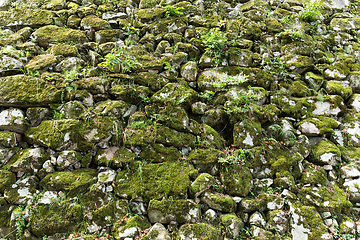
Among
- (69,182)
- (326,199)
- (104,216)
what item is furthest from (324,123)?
(69,182)

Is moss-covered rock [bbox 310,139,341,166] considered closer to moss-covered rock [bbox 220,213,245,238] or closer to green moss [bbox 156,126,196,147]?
moss-covered rock [bbox 220,213,245,238]

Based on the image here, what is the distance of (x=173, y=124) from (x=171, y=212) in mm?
1400

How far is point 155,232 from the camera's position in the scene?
2.63 metres

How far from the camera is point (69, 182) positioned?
281 centimetres

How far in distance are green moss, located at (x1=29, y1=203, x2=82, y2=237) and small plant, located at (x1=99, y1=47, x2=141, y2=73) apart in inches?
94.0

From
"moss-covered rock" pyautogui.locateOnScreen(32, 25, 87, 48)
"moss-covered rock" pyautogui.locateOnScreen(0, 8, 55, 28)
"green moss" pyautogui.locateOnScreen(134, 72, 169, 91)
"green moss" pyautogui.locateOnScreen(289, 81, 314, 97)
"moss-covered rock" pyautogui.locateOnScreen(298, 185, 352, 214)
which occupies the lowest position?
"moss-covered rock" pyautogui.locateOnScreen(298, 185, 352, 214)

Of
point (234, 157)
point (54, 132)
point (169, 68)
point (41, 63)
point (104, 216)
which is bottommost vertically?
point (104, 216)

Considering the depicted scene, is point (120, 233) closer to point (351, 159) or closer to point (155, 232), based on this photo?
point (155, 232)

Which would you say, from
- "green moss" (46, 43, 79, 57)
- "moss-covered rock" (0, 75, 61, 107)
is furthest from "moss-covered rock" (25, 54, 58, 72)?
"moss-covered rock" (0, 75, 61, 107)

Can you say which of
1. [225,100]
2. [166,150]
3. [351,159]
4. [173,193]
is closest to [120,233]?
[173,193]

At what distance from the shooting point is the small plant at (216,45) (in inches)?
160

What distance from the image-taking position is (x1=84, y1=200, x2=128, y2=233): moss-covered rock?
2648 millimetres

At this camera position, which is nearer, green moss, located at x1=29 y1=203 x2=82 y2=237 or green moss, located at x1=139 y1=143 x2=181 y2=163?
green moss, located at x1=29 y1=203 x2=82 y2=237

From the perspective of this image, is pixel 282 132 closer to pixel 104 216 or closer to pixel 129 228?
pixel 129 228
